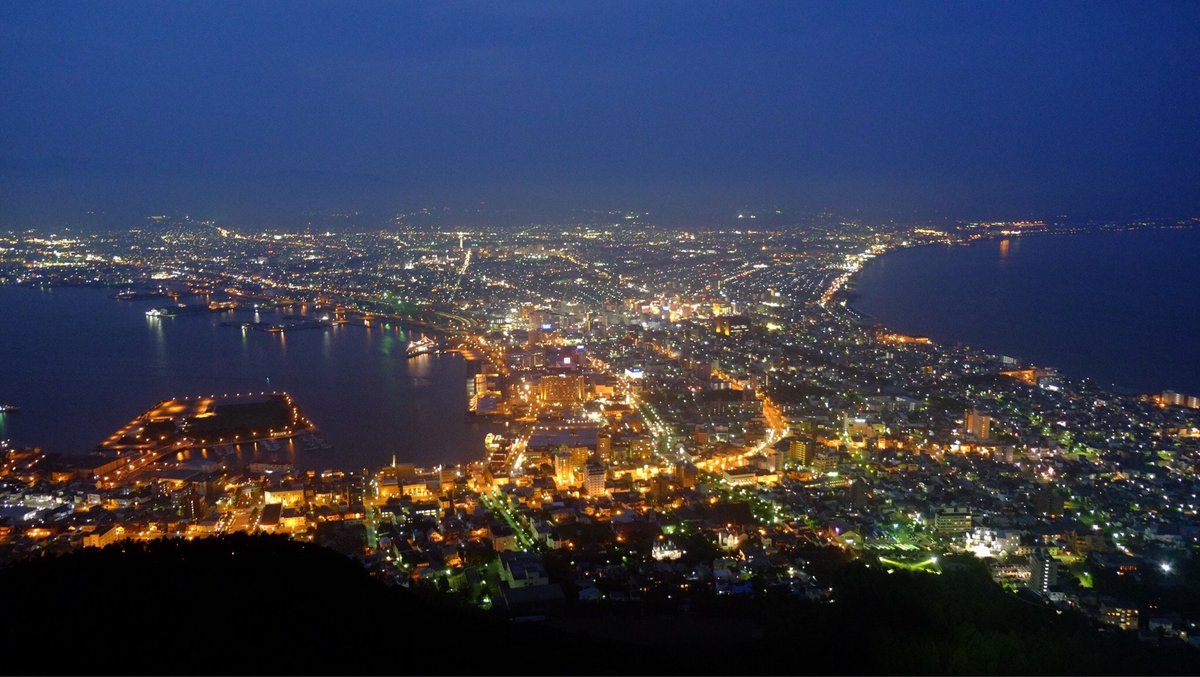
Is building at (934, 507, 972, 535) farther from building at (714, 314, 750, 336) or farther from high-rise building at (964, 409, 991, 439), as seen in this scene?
building at (714, 314, 750, 336)

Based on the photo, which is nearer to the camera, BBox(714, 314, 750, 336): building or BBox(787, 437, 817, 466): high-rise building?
BBox(787, 437, 817, 466): high-rise building

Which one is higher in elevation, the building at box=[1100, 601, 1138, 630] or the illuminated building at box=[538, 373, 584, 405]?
the illuminated building at box=[538, 373, 584, 405]

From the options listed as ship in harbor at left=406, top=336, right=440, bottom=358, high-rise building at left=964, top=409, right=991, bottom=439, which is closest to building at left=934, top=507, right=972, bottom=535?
high-rise building at left=964, top=409, right=991, bottom=439

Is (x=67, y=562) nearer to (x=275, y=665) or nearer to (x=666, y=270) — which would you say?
(x=275, y=665)

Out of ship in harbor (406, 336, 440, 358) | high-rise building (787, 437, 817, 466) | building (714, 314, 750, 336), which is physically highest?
building (714, 314, 750, 336)

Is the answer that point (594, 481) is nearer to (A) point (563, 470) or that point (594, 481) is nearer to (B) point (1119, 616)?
(A) point (563, 470)

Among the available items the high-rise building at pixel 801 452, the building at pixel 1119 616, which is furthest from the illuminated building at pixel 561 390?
the building at pixel 1119 616

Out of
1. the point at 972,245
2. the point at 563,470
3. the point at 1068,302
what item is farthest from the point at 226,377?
the point at 972,245
